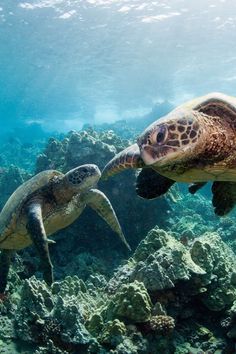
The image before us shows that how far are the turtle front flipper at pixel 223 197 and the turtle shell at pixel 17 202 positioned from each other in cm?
309

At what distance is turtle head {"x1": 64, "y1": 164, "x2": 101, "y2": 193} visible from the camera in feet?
17.9

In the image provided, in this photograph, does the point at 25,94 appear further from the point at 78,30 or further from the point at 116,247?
the point at 116,247

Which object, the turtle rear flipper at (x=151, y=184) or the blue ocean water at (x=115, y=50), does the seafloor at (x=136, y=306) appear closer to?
the turtle rear flipper at (x=151, y=184)

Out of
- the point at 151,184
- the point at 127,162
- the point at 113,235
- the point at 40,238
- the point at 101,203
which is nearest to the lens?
the point at 127,162

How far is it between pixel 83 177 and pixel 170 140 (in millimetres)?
3066

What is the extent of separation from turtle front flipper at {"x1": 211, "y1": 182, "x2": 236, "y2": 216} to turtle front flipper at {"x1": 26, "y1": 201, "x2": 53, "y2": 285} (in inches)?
96.3

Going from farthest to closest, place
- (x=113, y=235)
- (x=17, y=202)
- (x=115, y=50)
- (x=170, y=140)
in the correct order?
(x=115, y=50) < (x=113, y=235) < (x=17, y=202) < (x=170, y=140)

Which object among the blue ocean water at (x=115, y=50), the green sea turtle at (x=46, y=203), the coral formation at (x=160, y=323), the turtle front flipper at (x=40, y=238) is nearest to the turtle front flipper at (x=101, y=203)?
the green sea turtle at (x=46, y=203)

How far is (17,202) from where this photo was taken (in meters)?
5.81

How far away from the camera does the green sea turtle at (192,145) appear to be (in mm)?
2562

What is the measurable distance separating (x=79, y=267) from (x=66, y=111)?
49405mm

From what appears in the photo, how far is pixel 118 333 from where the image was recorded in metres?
3.95

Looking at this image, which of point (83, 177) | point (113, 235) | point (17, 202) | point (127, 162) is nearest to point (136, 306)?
point (127, 162)

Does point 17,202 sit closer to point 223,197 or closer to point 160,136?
point 223,197
